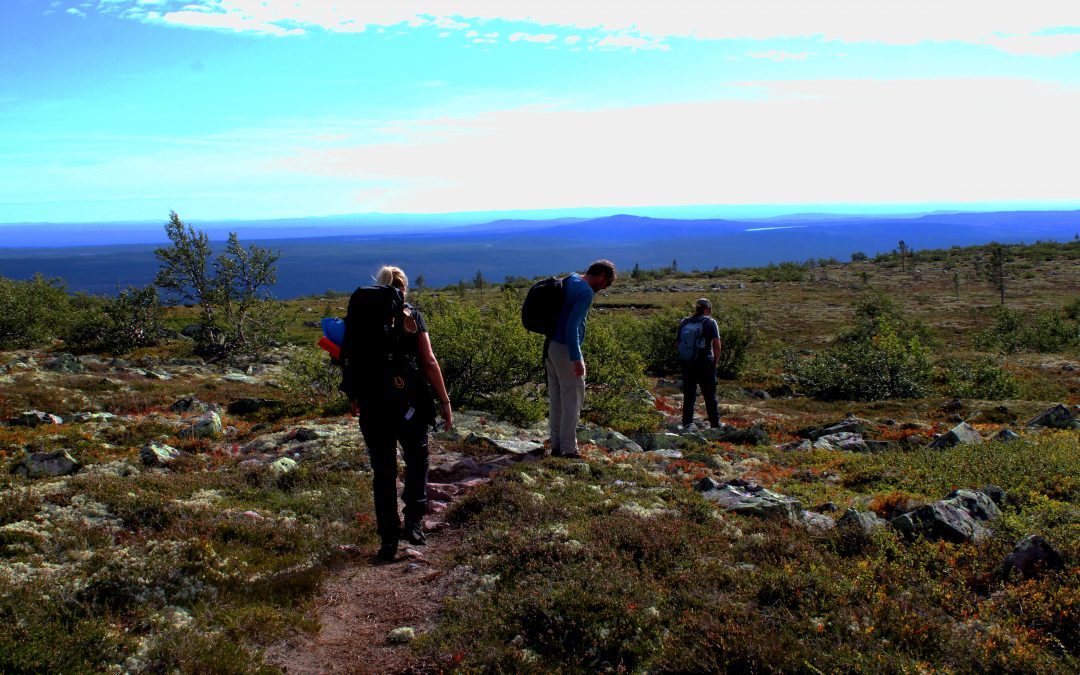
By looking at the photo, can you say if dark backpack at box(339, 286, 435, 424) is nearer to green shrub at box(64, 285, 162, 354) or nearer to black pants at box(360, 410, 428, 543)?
black pants at box(360, 410, 428, 543)

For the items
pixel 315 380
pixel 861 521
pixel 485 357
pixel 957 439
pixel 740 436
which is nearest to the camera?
pixel 861 521

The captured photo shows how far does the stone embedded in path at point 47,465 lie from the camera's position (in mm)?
9078

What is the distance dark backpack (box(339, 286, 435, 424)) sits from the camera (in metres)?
6.38

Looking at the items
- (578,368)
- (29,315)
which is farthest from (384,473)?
(29,315)

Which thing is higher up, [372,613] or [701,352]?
[701,352]

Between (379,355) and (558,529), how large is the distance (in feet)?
8.06

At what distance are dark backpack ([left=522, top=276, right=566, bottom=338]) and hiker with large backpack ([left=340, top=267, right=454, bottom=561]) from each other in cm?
273

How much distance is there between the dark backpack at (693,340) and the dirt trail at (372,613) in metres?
8.33

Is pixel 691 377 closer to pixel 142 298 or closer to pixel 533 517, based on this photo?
pixel 533 517

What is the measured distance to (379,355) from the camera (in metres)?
6.42

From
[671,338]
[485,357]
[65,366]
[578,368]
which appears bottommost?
[671,338]

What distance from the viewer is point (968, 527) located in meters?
6.38

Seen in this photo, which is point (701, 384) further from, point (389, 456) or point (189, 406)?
point (189, 406)

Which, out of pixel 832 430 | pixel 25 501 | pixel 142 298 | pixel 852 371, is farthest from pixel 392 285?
pixel 142 298
